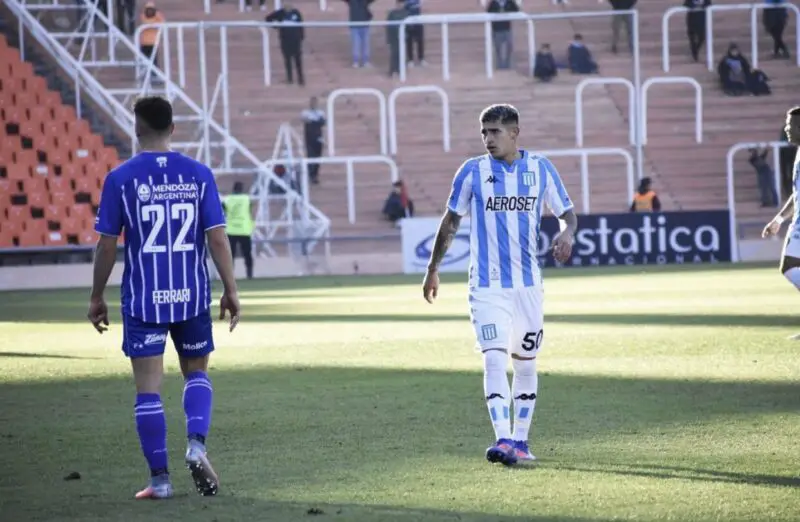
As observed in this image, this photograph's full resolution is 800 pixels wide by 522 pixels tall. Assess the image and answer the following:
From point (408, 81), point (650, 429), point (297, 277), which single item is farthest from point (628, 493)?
point (408, 81)

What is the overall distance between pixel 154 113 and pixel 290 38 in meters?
32.5

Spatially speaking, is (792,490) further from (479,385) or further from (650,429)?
(479,385)

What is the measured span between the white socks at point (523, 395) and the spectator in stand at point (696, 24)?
112 feet

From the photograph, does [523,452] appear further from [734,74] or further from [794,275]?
[734,74]

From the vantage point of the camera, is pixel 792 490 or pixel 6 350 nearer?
pixel 792 490

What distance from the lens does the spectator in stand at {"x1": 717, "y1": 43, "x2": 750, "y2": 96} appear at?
41.0 m

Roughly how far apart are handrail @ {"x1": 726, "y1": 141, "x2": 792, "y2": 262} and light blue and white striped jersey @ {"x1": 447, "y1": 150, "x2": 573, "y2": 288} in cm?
2755

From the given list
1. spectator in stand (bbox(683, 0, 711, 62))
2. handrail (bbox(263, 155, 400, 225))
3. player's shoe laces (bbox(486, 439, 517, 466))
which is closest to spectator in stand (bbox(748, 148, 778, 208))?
spectator in stand (bbox(683, 0, 711, 62))

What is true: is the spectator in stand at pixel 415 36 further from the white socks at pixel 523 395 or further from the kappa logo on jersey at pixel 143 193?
the kappa logo on jersey at pixel 143 193

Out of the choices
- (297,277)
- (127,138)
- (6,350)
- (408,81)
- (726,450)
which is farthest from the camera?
(408,81)

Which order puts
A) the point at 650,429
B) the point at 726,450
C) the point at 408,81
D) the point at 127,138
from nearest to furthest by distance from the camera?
the point at 726,450
the point at 650,429
the point at 127,138
the point at 408,81

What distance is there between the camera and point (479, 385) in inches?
496

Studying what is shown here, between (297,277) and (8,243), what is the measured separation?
6.34 m

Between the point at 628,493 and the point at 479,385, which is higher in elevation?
the point at 628,493
